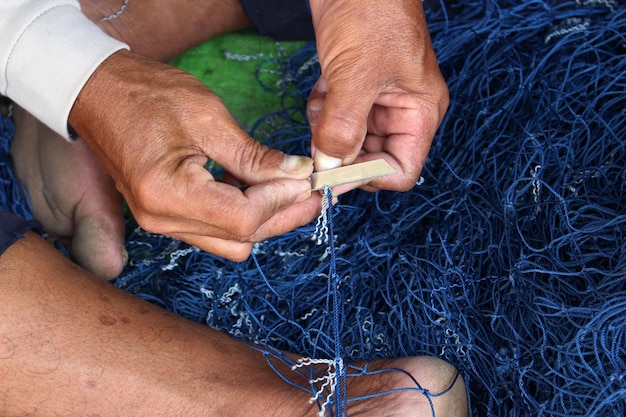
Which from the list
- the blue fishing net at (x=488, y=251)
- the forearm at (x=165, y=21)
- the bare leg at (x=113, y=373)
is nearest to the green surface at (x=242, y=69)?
the forearm at (x=165, y=21)

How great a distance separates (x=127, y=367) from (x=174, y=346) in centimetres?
8

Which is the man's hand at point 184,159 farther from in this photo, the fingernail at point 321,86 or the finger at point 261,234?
the fingernail at point 321,86

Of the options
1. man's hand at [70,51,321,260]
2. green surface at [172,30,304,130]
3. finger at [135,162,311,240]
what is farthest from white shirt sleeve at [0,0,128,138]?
green surface at [172,30,304,130]

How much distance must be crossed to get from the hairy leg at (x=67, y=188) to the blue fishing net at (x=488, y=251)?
57 mm

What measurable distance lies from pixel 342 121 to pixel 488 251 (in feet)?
1.13

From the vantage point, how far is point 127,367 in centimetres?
106

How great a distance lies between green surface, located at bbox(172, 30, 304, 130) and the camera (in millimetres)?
1619

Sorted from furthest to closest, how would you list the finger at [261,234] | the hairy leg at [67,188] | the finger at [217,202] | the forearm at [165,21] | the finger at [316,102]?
the forearm at [165,21] → the hairy leg at [67,188] → the finger at [316,102] → the finger at [261,234] → the finger at [217,202]

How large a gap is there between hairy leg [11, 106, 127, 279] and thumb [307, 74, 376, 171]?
543 millimetres

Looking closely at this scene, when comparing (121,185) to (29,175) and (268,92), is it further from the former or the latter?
(268,92)

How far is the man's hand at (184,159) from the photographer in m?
0.97

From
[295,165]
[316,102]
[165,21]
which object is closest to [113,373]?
[295,165]

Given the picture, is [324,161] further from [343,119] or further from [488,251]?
[488,251]

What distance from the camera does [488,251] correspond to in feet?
3.74
